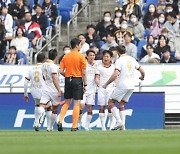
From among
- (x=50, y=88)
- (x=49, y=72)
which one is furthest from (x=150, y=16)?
(x=49, y=72)

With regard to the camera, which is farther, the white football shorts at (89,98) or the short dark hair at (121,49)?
the white football shorts at (89,98)

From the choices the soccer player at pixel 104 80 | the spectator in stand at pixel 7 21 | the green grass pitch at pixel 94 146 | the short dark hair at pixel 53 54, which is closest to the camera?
the green grass pitch at pixel 94 146

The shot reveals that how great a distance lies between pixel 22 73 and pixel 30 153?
16729 mm

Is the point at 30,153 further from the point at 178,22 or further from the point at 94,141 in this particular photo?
the point at 178,22

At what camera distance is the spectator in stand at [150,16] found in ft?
112

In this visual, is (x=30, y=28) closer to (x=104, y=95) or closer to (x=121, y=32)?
(x=121, y=32)

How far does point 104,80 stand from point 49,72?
267cm

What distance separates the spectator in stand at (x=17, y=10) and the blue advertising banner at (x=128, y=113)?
6.58m

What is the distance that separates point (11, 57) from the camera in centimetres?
3247

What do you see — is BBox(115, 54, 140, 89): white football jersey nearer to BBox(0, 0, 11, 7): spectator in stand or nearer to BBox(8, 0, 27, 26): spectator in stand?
BBox(8, 0, 27, 26): spectator in stand

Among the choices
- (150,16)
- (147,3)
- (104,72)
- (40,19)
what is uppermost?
(147,3)

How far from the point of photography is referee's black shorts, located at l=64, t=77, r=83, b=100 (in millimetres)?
24656

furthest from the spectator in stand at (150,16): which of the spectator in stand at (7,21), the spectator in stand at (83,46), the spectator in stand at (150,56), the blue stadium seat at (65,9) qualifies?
the spectator in stand at (7,21)

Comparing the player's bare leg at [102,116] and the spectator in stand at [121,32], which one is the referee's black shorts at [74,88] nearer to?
the player's bare leg at [102,116]
